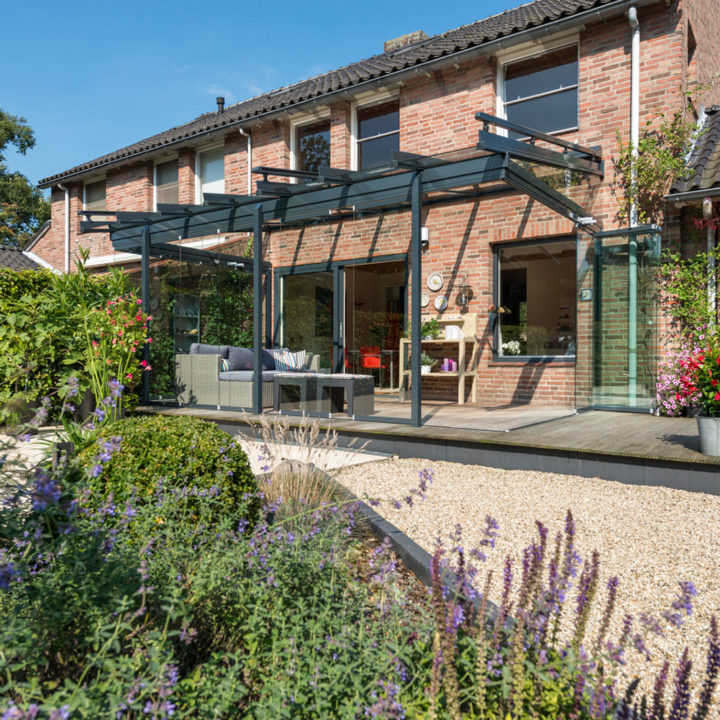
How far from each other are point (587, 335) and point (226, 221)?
190 inches

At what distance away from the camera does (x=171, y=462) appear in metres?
2.60

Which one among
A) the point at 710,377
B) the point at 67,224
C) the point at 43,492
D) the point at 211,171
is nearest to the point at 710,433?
A: the point at 710,377

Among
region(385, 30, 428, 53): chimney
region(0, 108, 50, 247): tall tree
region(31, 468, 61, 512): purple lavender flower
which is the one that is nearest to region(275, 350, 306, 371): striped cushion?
region(31, 468, 61, 512): purple lavender flower

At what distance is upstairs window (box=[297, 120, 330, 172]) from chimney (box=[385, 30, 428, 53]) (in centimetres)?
357

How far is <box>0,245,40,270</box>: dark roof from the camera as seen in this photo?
46.5 ft

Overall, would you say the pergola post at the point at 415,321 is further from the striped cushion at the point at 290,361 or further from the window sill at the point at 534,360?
the striped cushion at the point at 290,361

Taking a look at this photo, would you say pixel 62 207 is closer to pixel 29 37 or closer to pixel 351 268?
pixel 29 37

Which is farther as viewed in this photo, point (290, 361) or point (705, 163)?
point (290, 361)

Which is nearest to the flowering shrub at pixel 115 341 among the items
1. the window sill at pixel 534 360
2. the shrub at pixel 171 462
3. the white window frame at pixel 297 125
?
the shrub at pixel 171 462

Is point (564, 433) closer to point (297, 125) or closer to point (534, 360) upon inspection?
point (534, 360)

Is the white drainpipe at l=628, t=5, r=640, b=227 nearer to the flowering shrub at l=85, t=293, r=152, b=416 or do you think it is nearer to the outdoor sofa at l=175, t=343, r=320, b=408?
the outdoor sofa at l=175, t=343, r=320, b=408

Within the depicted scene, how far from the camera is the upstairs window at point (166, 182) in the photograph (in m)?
12.4

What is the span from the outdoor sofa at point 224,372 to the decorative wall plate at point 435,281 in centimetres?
200

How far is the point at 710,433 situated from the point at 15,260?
15.8 metres
